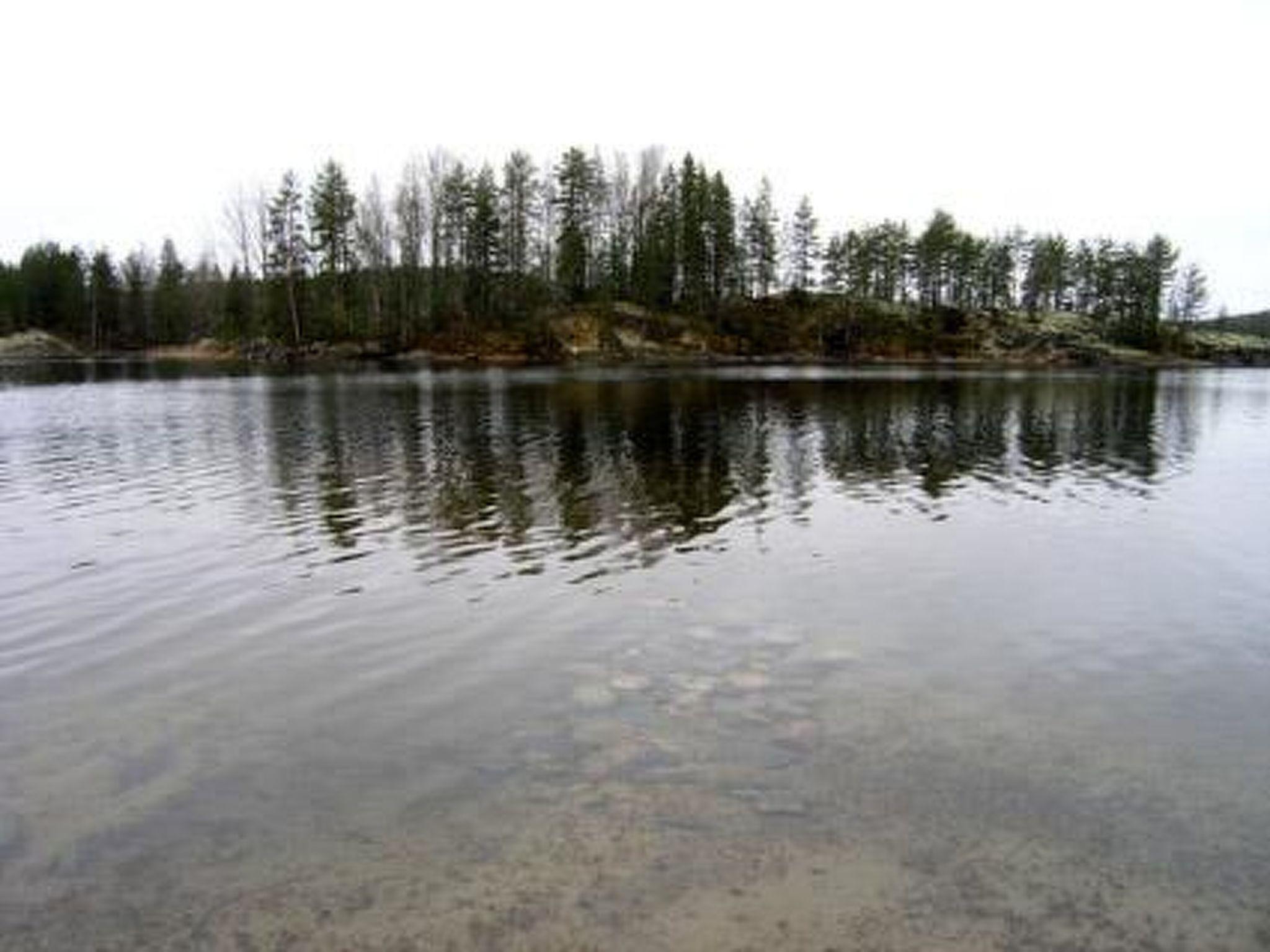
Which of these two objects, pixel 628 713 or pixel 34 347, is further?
pixel 34 347

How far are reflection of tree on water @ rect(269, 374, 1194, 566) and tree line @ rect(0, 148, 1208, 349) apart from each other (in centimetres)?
6490

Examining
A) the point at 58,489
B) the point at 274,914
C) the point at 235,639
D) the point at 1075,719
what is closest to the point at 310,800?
the point at 274,914

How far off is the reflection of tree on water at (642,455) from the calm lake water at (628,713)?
355 millimetres

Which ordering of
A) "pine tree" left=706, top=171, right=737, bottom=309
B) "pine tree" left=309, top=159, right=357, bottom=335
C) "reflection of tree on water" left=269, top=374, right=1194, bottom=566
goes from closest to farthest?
1. "reflection of tree on water" left=269, top=374, right=1194, bottom=566
2. "pine tree" left=309, top=159, right=357, bottom=335
3. "pine tree" left=706, top=171, right=737, bottom=309

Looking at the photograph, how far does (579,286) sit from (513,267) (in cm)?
959

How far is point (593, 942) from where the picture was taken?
743 cm

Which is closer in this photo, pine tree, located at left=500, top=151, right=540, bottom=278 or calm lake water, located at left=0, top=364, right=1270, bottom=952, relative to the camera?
calm lake water, located at left=0, top=364, right=1270, bottom=952

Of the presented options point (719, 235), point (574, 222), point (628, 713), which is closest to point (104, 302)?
point (574, 222)

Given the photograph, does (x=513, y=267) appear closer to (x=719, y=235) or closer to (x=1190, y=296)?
(x=719, y=235)

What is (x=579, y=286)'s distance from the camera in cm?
13288

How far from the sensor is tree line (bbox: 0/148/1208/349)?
414 ft

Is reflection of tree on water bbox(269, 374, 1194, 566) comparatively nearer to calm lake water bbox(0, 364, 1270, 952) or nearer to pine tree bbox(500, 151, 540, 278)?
calm lake water bbox(0, 364, 1270, 952)

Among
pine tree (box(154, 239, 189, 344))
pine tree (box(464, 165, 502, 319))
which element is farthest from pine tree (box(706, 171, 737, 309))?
pine tree (box(154, 239, 189, 344))

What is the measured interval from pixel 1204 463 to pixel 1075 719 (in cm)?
2924
